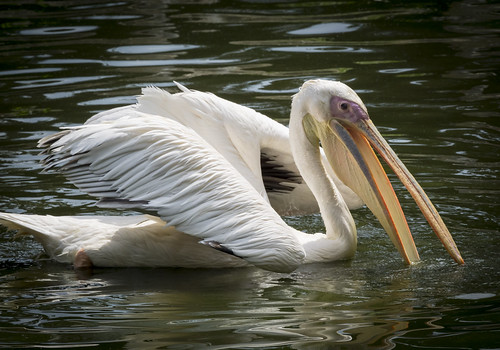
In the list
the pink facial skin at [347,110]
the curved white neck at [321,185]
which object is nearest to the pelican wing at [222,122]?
the curved white neck at [321,185]

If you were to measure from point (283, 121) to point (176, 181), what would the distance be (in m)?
2.90

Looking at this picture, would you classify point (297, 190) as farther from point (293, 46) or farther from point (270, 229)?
point (293, 46)

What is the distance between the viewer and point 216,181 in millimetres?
4699

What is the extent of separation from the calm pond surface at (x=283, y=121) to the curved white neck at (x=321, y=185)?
180 mm

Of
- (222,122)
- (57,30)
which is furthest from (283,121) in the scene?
(57,30)

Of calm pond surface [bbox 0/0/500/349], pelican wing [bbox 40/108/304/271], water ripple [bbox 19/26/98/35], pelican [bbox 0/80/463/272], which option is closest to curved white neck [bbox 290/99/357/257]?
pelican [bbox 0/80/463/272]

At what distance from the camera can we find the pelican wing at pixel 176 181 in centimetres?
447

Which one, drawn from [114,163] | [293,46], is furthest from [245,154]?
[293,46]

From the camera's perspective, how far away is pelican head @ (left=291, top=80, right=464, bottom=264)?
16.1 ft

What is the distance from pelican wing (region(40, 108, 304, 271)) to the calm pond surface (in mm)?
262

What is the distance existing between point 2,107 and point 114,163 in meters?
3.64

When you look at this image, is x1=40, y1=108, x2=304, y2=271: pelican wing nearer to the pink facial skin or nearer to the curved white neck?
the curved white neck

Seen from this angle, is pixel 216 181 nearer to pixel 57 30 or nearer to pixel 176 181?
pixel 176 181

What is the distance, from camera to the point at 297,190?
572 centimetres
